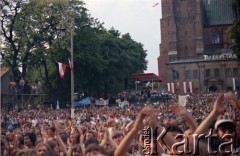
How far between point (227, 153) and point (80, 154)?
8.26 feet

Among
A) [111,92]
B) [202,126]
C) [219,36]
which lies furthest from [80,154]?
[219,36]

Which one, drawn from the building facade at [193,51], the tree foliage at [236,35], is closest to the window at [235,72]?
the building facade at [193,51]

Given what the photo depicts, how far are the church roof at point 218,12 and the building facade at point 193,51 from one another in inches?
63.1

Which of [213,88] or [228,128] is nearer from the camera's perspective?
[228,128]

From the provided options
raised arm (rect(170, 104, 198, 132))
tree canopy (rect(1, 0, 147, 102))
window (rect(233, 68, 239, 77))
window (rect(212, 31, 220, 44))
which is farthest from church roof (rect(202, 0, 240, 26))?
raised arm (rect(170, 104, 198, 132))

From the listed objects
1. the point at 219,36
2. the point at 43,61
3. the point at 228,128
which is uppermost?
the point at 219,36

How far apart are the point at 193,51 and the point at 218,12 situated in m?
11.6

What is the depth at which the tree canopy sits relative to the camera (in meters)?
42.0

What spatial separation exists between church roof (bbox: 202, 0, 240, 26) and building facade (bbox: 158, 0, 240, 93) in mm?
1603

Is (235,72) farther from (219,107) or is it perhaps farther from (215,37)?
(219,107)

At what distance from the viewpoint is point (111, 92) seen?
56188 mm

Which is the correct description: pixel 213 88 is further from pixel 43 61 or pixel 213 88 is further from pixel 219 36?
pixel 43 61

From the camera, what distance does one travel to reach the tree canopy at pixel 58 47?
4200 centimetres

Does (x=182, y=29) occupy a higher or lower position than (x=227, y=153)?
higher
